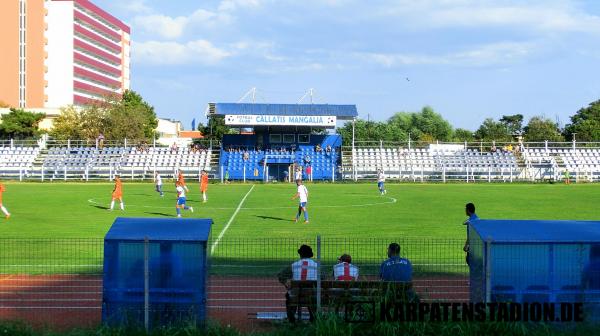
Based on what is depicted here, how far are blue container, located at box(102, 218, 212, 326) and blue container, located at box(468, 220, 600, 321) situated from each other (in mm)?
4318

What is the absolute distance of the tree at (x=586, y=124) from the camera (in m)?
89.5

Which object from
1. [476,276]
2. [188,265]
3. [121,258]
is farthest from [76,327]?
[476,276]

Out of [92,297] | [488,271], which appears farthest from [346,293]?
[92,297]

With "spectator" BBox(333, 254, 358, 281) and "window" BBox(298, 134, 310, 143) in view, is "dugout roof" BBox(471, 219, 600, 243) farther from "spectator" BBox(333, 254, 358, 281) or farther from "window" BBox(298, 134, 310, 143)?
"window" BBox(298, 134, 310, 143)

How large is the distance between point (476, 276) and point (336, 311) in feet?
8.07

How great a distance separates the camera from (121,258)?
1069 centimetres

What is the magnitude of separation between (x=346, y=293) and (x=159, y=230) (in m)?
3.00

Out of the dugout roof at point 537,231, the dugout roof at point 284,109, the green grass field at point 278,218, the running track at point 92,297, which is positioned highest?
the dugout roof at point 284,109

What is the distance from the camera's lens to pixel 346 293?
1070cm

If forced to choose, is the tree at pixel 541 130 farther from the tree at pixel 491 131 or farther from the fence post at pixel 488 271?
the fence post at pixel 488 271

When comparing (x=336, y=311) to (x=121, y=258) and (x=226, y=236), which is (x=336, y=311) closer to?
(x=121, y=258)

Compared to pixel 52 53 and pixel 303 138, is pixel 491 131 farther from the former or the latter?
pixel 52 53

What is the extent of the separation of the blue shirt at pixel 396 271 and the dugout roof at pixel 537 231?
125 cm

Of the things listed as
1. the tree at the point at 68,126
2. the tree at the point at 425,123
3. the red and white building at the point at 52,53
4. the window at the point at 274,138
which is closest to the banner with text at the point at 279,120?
the window at the point at 274,138
